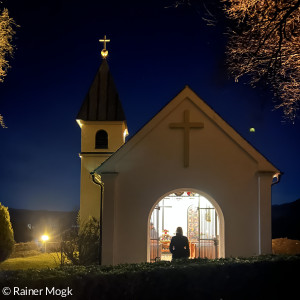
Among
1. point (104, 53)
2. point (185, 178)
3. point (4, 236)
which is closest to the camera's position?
point (185, 178)

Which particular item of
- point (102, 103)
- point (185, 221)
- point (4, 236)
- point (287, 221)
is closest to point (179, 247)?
point (185, 221)

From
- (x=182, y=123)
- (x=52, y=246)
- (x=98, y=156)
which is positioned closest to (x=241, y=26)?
(x=182, y=123)

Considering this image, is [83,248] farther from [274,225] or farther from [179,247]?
[274,225]

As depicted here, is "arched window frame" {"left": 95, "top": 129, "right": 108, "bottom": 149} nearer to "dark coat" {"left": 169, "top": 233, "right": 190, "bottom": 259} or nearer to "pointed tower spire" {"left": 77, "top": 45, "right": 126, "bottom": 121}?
"pointed tower spire" {"left": 77, "top": 45, "right": 126, "bottom": 121}

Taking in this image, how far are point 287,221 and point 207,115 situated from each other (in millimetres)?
34682

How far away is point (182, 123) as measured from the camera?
516 inches

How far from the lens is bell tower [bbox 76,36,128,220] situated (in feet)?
74.8

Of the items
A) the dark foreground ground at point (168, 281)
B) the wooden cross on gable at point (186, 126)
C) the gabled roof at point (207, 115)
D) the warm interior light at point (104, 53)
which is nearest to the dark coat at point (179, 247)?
the wooden cross on gable at point (186, 126)

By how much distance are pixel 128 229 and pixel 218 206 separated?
280 centimetres

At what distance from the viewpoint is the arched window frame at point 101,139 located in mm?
23297

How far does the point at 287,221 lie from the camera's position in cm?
4441

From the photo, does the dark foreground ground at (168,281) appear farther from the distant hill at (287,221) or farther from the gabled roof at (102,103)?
the distant hill at (287,221)

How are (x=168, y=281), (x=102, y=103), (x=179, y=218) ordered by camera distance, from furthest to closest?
(x=102, y=103) → (x=179, y=218) → (x=168, y=281)

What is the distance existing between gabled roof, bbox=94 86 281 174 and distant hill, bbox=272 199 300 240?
2558 centimetres
